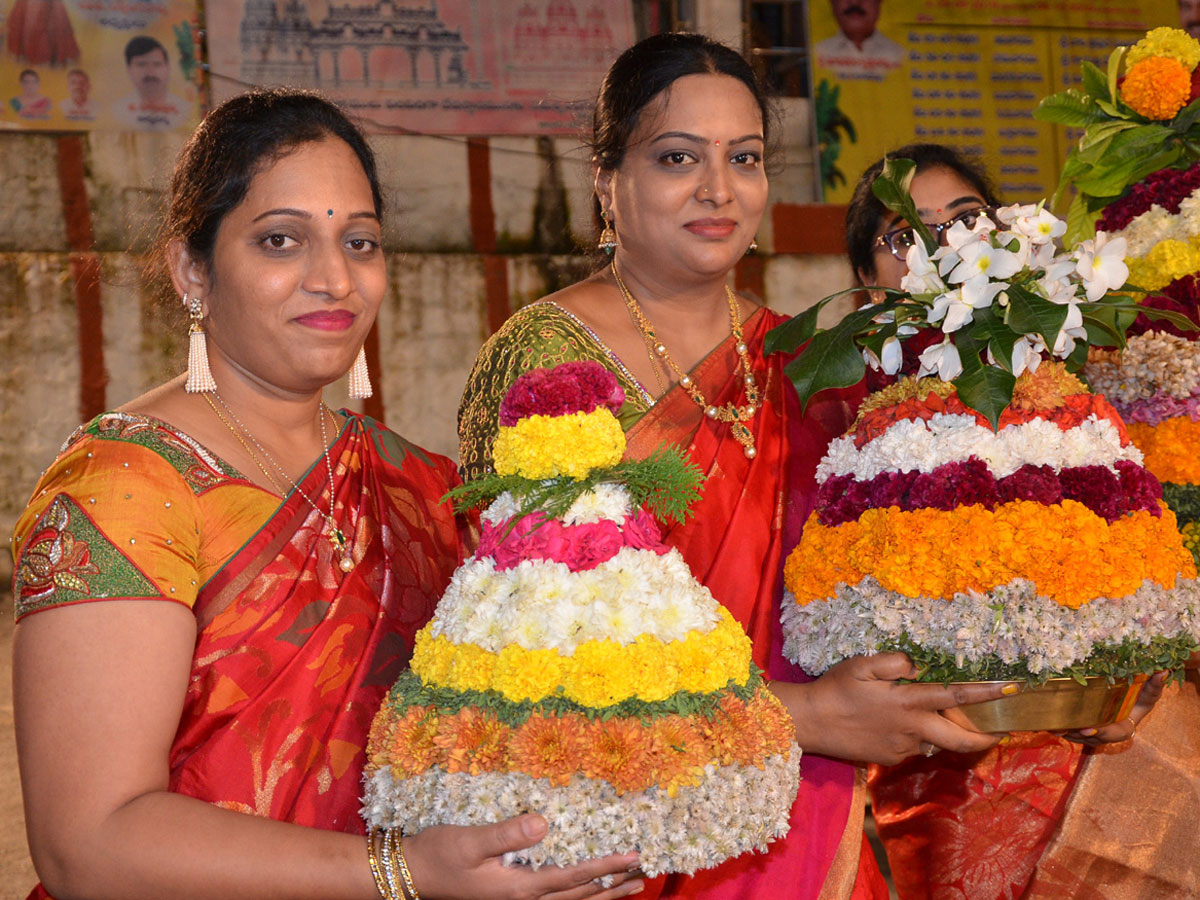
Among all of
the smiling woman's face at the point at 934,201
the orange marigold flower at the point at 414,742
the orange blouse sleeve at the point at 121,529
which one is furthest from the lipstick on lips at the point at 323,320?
the smiling woman's face at the point at 934,201

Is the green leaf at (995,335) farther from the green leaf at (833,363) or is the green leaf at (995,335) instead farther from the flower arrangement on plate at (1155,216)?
the flower arrangement on plate at (1155,216)

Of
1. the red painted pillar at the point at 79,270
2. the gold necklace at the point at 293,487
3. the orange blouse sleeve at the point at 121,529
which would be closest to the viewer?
the orange blouse sleeve at the point at 121,529

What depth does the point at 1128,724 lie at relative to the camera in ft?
8.75

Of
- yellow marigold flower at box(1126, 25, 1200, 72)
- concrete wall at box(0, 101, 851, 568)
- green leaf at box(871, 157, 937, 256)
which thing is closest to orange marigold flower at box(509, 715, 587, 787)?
green leaf at box(871, 157, 937, 256)

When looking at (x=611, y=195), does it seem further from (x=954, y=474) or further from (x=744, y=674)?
(x=744, y=674)

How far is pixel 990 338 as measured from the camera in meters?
2.17

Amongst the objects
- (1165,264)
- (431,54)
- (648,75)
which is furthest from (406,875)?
(431,54)

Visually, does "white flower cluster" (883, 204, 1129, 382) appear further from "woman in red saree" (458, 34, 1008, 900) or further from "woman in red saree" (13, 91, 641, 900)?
"woman in red saree" (13, 91, 641, 900)

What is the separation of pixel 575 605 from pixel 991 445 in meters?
0.92

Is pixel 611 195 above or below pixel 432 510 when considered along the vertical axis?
above

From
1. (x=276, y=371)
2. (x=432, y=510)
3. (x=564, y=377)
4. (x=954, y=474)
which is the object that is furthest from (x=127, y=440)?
(x=954, y=474)

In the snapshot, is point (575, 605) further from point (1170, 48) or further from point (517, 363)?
point (1170, 48)

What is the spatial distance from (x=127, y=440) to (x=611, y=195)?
4.08 ft

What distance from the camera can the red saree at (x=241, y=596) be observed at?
191 centimetres
